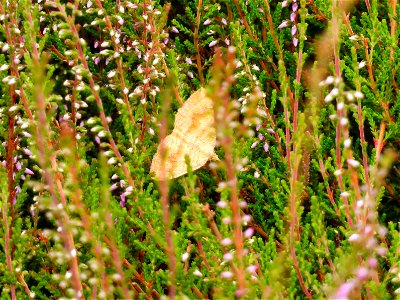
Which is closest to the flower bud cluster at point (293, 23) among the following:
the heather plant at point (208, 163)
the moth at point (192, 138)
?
the heather plant at point (208, 163)

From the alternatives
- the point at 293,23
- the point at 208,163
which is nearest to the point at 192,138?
the point at 208,163

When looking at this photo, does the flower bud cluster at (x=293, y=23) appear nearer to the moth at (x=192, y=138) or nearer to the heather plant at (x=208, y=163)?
the heather plant at (x=208, y=163)

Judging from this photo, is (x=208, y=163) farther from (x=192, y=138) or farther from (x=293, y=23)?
(x=293, y=23)

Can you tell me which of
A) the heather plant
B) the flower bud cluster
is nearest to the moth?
the heather plant

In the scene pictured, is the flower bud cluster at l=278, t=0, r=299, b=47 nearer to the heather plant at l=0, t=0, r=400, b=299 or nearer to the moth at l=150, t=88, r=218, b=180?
the heather plant at l=0, t=0, r=400, b=299

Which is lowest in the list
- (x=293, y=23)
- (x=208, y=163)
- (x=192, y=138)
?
(x=208, y=163)

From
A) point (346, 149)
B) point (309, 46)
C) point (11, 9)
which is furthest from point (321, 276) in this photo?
point (11, 9)
